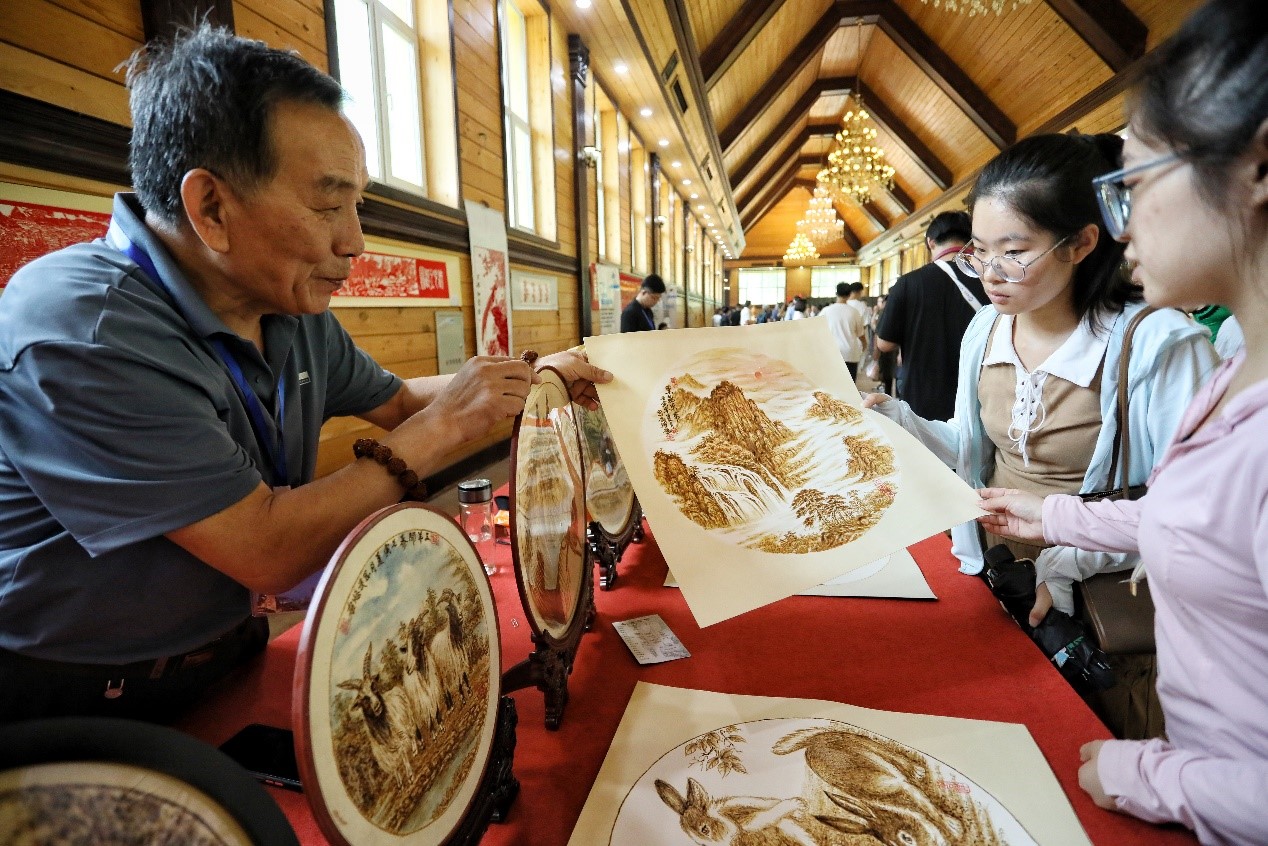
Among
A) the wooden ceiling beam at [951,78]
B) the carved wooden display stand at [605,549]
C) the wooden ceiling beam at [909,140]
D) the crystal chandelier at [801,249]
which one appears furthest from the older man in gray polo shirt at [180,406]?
the crystal chandelier at [801,249]

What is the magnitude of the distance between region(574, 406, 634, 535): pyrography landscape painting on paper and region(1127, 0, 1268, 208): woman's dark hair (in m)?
0.84

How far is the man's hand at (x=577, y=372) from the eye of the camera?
0.97 meters

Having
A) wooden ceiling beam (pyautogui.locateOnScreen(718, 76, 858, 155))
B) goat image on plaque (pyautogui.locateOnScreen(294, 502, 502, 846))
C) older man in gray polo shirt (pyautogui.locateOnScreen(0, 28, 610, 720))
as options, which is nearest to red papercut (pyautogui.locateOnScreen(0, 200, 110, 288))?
older man in gray polo shirt (pyautogui.locateOnScreen(0, 28, 610, 720))

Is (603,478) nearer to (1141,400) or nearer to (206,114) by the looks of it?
(206,114)

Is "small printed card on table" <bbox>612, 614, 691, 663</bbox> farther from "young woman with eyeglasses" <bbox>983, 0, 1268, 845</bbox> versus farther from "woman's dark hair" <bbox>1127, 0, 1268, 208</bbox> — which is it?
"woman's dark hair" <bbox>1127, 0, 1268, 208</bbox>

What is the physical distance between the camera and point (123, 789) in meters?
0.33


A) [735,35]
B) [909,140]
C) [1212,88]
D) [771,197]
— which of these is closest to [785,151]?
[771,197]

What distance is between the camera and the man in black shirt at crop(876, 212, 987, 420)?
2.68m

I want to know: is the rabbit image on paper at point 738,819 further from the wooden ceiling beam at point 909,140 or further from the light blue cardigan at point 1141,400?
the wooden ceiling beam at point 909,140

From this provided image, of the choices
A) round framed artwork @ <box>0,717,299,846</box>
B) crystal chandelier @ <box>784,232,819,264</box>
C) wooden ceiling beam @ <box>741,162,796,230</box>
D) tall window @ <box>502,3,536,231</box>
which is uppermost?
wooden ceiling beam @ <box>741,162,796,230</box>

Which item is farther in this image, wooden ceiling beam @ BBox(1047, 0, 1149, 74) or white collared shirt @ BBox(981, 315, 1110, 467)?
wooden ceiling beam @ BBox(1047, 0, 1149, 74)

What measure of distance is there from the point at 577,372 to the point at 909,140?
14.0 meters

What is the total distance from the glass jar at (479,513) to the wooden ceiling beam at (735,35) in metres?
8.07

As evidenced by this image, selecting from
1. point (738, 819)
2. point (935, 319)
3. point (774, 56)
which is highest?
point (774, 56)
